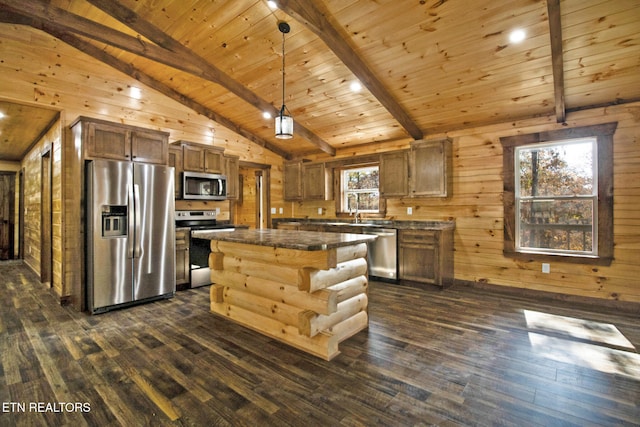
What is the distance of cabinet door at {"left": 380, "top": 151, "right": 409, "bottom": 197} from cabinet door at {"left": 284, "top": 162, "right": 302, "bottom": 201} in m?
1.86

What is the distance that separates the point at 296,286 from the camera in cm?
266

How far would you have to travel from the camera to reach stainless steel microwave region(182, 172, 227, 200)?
16.1ft

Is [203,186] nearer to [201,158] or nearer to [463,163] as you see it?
[201,158]

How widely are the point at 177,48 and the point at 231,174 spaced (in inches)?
85.0

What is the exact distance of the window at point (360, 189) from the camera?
5949mm

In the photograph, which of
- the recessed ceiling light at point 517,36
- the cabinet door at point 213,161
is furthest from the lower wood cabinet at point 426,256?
the cabinet door at point 213,161

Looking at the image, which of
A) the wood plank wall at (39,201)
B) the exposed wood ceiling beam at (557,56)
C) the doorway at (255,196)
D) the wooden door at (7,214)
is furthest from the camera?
the wooden door at (7,214)

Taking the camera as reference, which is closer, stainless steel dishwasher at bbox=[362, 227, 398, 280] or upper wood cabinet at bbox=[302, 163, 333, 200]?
stainless steel dishwasher at bbox=[362, 227, 398, 280]

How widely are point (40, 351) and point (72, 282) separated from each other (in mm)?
1587

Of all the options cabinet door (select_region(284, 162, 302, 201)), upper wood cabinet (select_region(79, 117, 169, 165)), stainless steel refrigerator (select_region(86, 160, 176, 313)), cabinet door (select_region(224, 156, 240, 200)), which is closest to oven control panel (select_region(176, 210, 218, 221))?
cabinet door (select_region(224, 156, 240, 200))

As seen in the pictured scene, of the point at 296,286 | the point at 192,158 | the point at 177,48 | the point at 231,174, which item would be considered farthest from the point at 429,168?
the point at 177,48

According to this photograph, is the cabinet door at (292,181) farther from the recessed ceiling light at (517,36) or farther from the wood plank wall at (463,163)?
the recessed ceiling light at (517,36)

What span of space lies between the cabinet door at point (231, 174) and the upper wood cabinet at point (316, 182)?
56.4 inches

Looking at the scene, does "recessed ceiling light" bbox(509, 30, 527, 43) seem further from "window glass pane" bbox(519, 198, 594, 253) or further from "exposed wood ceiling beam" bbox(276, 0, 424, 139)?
"window glass pane" bbox(519, 198, 594, 253)
